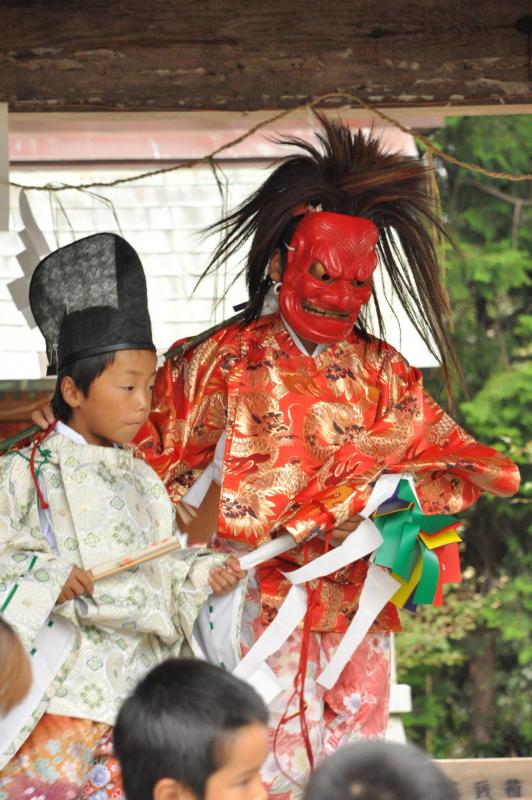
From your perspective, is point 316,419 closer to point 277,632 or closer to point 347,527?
point 347,527

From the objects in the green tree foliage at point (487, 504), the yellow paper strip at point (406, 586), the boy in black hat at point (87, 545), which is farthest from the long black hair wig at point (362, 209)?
the green tree foliage at point (487, 504)

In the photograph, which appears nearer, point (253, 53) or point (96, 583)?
point (96, 583)

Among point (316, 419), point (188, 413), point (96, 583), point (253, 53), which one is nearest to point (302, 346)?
point (316, 419)

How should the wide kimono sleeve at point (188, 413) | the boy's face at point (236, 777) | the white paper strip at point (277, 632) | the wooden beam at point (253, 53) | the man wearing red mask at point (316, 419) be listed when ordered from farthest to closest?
1. the wooden beam at point (253, 53)
2. the wide kimono sleeve at point (188, 413)
3. the man wearing red mask at point (316, 419)
4. the white paper strip at point (277, 632)
5. the boy's face at point (236, 777)

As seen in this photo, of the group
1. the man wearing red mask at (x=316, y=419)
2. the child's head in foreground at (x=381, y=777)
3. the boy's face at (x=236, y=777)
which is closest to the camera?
the child's head in foreground at (x=381, y=777)

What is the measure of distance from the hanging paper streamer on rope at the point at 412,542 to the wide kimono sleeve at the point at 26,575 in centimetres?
96

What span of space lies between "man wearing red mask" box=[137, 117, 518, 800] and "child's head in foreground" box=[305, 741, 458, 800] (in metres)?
1.82

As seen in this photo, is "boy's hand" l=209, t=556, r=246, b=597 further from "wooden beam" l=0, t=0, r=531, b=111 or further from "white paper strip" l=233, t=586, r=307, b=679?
"wooden beam" l=0, t=0, r=531, b=111

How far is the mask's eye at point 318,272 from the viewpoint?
3.77 m

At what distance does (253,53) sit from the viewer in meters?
4.05

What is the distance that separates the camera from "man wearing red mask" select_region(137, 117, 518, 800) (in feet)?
12.1

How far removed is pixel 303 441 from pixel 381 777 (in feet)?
6.79

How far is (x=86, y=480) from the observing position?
10.7 feet

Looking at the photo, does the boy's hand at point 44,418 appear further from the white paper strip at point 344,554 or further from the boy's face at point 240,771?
the boy's face at point 240,771
